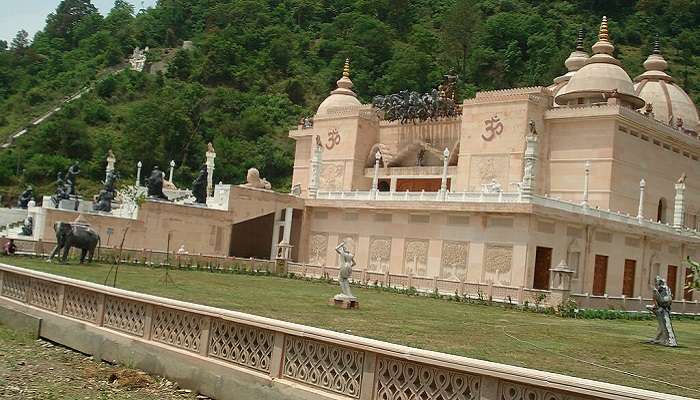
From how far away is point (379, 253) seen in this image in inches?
1270

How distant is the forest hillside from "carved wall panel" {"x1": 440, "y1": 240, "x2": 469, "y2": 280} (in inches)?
1489

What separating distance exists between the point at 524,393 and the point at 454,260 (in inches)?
943

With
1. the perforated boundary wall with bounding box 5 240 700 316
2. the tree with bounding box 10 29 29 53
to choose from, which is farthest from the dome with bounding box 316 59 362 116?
the tree with bounding box 10 29 29 53

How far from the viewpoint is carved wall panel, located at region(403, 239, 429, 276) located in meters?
30.4

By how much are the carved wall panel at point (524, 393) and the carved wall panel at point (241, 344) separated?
2666 millimetres

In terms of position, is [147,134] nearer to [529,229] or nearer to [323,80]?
[323,80]

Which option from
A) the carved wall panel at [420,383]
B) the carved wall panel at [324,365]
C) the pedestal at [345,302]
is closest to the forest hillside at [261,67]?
the pedestal at [345,302]

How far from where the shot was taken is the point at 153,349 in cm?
895

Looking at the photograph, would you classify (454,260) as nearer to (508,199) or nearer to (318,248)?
(508,199)

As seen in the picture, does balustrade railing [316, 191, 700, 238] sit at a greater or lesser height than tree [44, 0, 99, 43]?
lesser

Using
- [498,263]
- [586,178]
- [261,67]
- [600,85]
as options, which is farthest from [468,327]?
[261,67]

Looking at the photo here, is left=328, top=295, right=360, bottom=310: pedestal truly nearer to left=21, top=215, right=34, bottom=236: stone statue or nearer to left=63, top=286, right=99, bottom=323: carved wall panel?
left=63, top=286, right=99, bottom=323: carved wall panel

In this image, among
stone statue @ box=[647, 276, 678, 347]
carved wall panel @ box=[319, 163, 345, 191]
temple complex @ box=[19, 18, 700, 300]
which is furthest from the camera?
carved wall panel @ box=[319, 163, 345, 191]

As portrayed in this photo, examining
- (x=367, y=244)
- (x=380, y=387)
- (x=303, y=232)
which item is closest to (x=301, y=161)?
(x=303, y=232)
